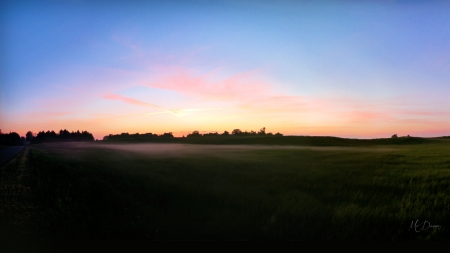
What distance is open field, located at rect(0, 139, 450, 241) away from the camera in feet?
9.52

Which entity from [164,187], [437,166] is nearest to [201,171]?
[164,187]

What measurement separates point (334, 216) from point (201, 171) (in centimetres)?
176

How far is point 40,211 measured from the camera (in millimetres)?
3230

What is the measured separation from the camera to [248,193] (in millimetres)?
3389

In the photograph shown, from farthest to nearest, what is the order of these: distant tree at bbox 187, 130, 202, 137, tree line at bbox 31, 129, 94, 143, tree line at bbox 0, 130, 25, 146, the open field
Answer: distant tree at bbox 187, 130, 202, 137, tree line at bbox 31, 129, 94, 143, tree line at bbox 0, 130, 25, 146, the open field

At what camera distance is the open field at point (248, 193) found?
2902 millimetres

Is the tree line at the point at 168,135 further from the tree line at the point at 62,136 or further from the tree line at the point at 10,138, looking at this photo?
the tree line at the point at 10,138

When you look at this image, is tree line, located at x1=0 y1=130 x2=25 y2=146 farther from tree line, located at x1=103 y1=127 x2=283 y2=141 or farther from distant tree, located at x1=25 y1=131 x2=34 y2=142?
tree line, located at x1=103 y1=127 x2=283 y2=141

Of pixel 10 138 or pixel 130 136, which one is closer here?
pixel 10 138

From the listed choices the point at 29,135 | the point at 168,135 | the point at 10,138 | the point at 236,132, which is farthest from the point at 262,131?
the point at 10,138

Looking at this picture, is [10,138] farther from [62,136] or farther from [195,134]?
[195,134]

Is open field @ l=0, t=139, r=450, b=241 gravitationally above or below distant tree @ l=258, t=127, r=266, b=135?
below

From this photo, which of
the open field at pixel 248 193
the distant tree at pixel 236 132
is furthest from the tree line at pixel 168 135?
the open field at pixel 248 193

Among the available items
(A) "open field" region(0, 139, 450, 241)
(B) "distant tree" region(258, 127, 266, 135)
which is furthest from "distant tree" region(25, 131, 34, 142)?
(B) "distant tree" region(258, 127, 266, 135)
